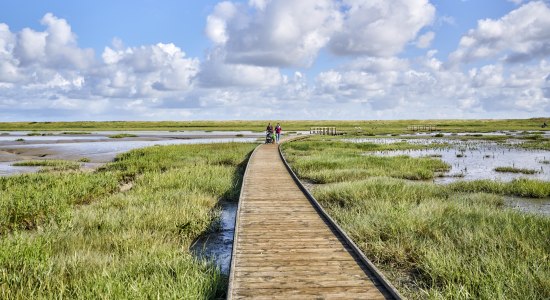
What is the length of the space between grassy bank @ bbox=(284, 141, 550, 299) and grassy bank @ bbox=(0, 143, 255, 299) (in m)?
3.38

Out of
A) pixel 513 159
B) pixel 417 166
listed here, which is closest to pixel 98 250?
pixel 417 166

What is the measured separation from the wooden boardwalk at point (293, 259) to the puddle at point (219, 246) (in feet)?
2.20

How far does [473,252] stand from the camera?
695cm

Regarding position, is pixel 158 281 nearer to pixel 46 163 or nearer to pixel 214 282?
pixel 214 282

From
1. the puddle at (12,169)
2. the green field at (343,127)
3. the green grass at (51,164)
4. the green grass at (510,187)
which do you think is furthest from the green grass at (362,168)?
the green field at (343,127)

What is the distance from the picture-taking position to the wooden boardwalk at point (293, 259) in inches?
209

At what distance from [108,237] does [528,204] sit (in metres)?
12.3

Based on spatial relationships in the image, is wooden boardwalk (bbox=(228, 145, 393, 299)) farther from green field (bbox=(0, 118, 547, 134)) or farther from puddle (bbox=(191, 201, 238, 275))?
green field (bbox=(0, 118, 547, 134))

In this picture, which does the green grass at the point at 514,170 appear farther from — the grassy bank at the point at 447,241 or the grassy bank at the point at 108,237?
the grassy bank at the point at 108,237

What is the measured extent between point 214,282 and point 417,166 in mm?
15818

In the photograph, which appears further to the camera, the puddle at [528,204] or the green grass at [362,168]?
the green grass at [362,168]

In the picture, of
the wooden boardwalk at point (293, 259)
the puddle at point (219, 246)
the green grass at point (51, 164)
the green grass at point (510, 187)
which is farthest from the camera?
the green grass at point (51, 164)

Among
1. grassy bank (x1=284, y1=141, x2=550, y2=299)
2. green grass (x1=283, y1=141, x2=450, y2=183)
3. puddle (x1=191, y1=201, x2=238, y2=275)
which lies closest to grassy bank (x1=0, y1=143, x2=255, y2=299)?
puddle (x1=191, y1=201, x2=238, y2=275)

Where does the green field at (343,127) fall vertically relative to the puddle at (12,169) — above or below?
above
